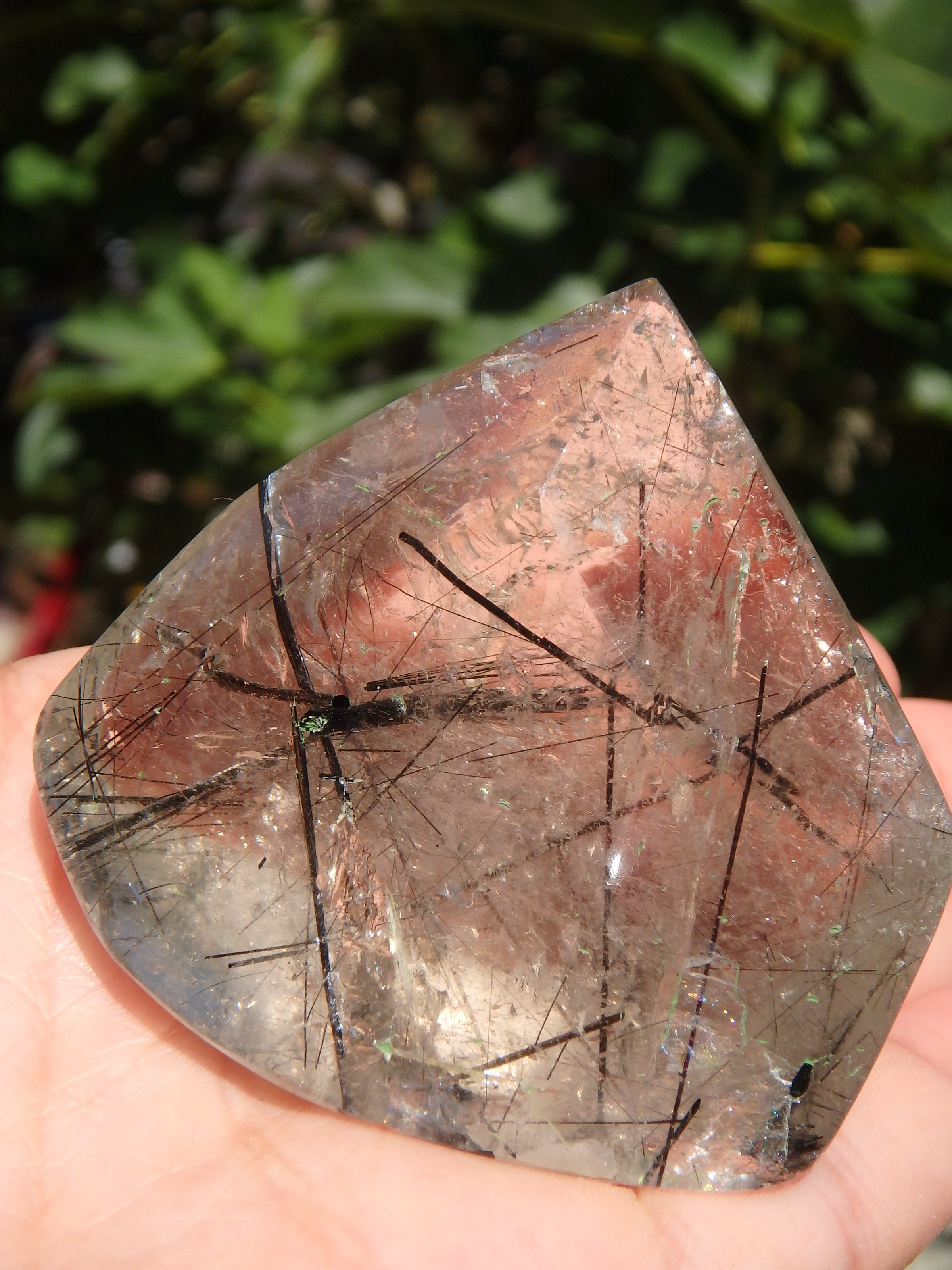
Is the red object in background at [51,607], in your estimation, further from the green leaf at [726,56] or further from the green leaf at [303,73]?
the green leaf at [726,56]

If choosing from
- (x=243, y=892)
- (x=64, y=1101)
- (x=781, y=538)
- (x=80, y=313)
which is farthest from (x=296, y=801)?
(x=80, y=313)

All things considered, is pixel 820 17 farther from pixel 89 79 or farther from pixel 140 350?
pixel 89 79

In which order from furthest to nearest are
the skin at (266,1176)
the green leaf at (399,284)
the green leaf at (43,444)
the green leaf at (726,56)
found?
the green leaf at (43,444), the green leaf at (399,284), the green leaf at (726,56), the skin at (266,1176)

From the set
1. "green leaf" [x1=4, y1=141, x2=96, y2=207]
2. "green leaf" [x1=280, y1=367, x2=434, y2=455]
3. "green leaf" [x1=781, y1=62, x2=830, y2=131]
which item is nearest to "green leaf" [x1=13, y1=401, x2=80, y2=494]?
"green leaf" [x1=4, y1=141, x2=96, y2=207]

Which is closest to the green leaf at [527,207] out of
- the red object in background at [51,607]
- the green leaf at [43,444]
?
the green leaf at [43,444]

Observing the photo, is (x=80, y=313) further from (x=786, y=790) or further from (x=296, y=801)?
(x=786, y=790)

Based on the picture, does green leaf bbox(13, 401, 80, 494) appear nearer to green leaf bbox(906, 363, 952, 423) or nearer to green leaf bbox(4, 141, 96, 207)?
green leaf bbox(4, 141, 96, 207)
